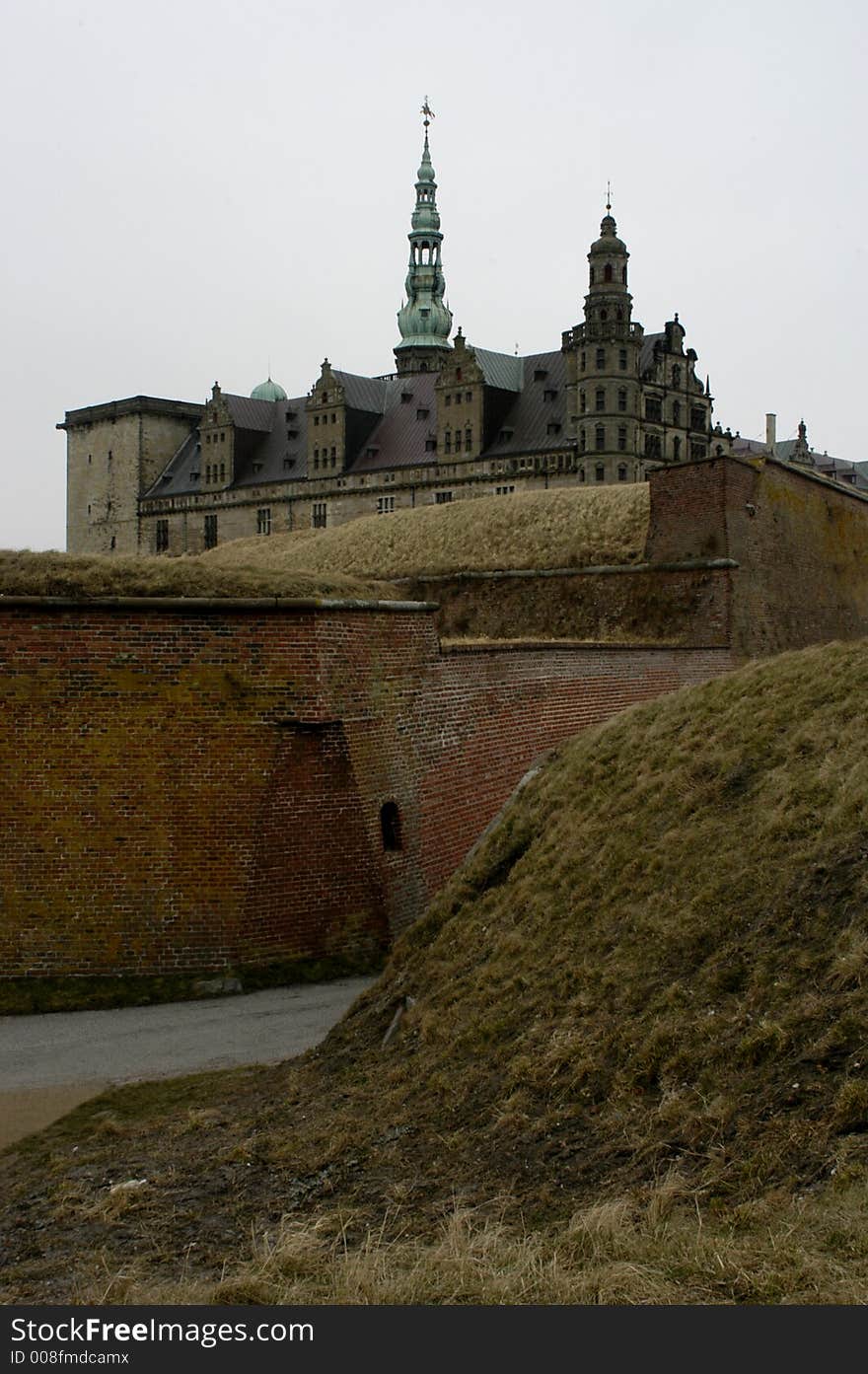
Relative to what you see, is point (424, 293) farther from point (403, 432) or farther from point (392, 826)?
point (392, 826)

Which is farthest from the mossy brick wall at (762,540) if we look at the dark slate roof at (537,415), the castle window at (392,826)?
the dark slate roof at (537,415)

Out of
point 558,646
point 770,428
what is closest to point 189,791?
point 558,646

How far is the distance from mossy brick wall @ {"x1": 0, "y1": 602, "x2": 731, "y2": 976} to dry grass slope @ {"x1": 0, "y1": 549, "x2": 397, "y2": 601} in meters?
0.47

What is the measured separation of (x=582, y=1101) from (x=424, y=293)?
10915cm

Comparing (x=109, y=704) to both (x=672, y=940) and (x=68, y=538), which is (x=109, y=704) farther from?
(x=68, y=538)

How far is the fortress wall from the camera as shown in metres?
26.8

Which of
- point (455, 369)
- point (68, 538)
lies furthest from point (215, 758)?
point (68, 538)

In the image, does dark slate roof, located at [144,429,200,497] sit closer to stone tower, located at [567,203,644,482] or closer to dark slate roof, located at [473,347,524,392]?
dark slate roof, located at [473,347,524,392]

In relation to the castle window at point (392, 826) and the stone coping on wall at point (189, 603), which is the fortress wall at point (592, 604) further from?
the stone coping on wall at point (189, 603)

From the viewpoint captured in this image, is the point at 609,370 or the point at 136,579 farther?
the point at 609,370

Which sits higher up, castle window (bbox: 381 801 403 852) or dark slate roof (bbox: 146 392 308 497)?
dark slate roof (bbox: 146 392 308 497)

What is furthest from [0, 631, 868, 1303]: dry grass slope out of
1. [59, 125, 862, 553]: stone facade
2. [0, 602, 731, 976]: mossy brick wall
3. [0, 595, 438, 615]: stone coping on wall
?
[59, 125, 862, 553]: stone facade

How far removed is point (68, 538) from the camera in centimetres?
9869

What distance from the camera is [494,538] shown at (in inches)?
1275
